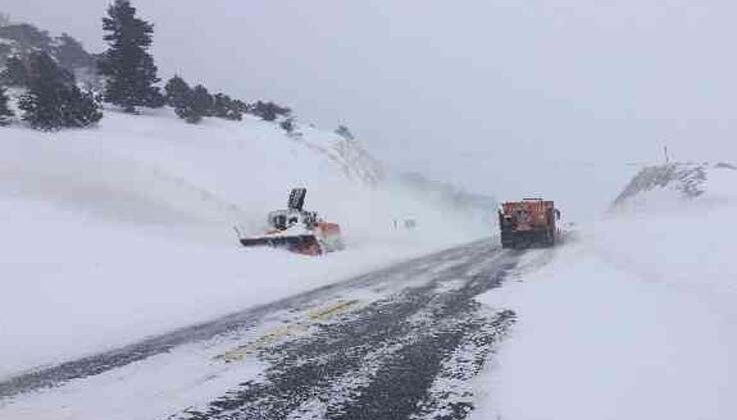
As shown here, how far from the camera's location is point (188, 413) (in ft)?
17.0

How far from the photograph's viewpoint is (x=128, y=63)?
38969 mm

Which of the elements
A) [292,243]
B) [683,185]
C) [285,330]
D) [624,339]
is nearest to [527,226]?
[292,243]

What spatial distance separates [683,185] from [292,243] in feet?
97.7

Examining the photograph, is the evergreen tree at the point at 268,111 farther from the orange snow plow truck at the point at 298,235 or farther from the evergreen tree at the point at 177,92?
the orange snow plow truck at the point at 298,235

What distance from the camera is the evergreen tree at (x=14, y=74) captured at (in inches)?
1346

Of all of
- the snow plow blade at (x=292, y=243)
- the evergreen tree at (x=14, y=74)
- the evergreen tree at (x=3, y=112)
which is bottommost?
the snow plow blade at (x=292, y=243)

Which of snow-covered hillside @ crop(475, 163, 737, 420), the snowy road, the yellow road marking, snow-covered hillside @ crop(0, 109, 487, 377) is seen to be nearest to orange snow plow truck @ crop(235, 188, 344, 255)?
snow-covered hillside @ crop(0, 109, 487, 377)

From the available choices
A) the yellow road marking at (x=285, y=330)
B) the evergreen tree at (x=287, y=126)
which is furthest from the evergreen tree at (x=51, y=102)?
the yellow road marking at (x=285, y=330)

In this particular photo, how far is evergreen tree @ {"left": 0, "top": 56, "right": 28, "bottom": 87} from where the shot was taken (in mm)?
34178

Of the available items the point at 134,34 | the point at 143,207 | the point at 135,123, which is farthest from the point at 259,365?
the point at 134,34

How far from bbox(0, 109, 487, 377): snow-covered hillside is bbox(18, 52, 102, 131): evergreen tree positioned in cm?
91

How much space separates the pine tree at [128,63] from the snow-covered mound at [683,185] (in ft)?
97.9

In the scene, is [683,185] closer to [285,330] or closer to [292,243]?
[292,243]

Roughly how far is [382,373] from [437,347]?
1.28m
